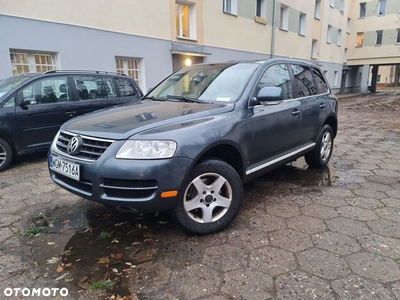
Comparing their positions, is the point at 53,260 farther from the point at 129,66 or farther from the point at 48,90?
the point at 129,66

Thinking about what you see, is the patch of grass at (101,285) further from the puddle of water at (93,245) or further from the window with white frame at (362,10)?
the window with white frame at (362,10)

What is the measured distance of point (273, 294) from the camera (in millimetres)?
2000

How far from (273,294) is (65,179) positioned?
2.02 m

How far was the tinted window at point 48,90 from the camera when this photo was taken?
508 centimetres

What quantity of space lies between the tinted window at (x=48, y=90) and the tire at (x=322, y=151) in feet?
14.7

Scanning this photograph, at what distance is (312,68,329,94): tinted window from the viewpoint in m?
4.59

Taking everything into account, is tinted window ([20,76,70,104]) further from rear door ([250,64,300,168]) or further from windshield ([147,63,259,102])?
rear door ([250,64,300,168])

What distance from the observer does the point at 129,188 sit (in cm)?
232

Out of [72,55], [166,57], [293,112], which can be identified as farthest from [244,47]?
[293,112]

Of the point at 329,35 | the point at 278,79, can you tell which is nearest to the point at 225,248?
the point at 278,79

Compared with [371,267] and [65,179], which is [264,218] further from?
[65,179]

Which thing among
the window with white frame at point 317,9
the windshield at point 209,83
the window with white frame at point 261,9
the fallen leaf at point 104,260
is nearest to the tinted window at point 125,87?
the windshield at point 209,83

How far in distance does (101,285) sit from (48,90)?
14.2 ft

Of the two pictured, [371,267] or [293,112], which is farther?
[293,112]
